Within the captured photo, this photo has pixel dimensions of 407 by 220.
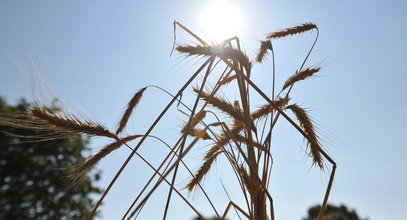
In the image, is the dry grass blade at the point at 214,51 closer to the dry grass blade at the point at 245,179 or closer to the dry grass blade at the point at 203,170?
the dry grass blade at the point at 245,179

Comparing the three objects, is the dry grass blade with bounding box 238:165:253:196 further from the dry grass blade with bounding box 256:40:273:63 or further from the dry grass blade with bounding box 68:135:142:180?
the dry grass blade with bounding box 256:40:273:63

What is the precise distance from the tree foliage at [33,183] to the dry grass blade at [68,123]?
13287 millimetres

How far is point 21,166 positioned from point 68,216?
3.87 m

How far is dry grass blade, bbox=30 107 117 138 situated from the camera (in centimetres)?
127

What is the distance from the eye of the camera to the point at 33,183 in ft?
46.2

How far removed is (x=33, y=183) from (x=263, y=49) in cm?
1662

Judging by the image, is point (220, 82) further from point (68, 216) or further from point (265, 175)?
point (68, 216)

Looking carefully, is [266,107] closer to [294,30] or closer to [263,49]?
[263,49]

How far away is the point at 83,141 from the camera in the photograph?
1727cm

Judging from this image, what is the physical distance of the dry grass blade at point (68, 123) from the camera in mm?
1270

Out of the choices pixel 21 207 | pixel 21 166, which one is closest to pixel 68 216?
pixel 21 207

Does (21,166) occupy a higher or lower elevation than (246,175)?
lower

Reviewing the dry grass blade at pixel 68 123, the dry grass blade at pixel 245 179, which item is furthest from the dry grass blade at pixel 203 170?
the dry grass blade at pixel 68 123

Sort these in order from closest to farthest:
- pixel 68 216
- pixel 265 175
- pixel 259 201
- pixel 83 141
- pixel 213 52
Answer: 1. pixel 213 52
2. pixel 259 201
3. pixel 265 175
4. pixel 68 216
5. pixel 83 141
